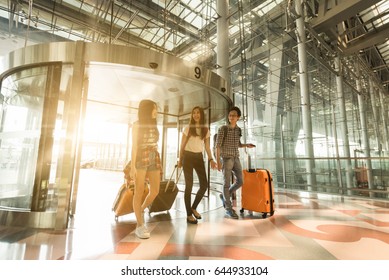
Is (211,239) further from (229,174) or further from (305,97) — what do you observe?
(305,97)

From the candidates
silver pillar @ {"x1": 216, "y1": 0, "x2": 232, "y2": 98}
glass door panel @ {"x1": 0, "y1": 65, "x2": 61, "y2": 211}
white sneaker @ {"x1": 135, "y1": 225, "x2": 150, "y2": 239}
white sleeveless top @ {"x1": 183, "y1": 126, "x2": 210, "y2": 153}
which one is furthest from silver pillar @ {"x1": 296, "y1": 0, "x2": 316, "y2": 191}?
glass door panel @ {"x1": 0, "y1": 65, "x2": 61, "y2": 211}

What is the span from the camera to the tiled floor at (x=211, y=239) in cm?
164

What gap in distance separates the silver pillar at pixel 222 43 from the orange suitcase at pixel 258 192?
2902 millimetres

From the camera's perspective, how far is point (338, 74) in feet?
32.1

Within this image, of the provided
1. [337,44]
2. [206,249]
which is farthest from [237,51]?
[206,249]

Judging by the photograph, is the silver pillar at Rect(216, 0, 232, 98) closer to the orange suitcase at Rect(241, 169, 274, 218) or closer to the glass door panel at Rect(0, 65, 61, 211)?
the orange suitcase at Rect(241, 169, 274, 218)

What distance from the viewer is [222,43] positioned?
522cm

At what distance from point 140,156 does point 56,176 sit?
1.05 metres

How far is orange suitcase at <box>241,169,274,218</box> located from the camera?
8.87ft

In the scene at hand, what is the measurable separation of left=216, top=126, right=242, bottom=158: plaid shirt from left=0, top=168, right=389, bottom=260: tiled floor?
2.70 feet

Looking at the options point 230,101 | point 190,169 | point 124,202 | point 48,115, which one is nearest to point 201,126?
point 190,169

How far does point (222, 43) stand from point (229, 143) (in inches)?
136
